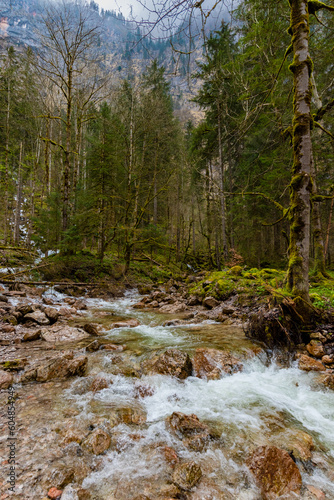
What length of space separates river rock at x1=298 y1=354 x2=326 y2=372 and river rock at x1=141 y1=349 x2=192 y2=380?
6.60 ft

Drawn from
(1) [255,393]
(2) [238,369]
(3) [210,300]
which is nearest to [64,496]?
(1) [255,393]

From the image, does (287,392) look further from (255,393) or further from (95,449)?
(95,449)

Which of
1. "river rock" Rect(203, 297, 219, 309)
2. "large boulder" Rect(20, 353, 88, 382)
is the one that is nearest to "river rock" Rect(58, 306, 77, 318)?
"large boulder" Rect(20, 353, 88, 382)

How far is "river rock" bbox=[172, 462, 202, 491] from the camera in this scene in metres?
1.86

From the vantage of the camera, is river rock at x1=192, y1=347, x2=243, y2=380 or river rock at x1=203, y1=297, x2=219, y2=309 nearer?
river rock at x1=192, y1=347, x2=243, y2=380

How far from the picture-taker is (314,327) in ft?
14.5

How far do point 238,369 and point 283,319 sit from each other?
1.38m

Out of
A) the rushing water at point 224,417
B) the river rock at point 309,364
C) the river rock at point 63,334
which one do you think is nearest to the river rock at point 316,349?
the river rock at point 309,364

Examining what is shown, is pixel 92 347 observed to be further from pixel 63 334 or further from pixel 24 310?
pixel 24 310

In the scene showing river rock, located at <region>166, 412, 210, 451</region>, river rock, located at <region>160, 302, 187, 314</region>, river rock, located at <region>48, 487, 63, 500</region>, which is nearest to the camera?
river rock, located at <region>48, 487, 63, 500</region>

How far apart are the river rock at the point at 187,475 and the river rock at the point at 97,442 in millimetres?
751

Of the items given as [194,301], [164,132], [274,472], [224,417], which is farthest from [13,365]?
[164,132]

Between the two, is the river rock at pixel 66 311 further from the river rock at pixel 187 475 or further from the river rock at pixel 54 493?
the river rock at pixel 187 475

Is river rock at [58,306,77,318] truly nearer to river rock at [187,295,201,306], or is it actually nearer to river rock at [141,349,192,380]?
river rock at [141,349,192,380]
